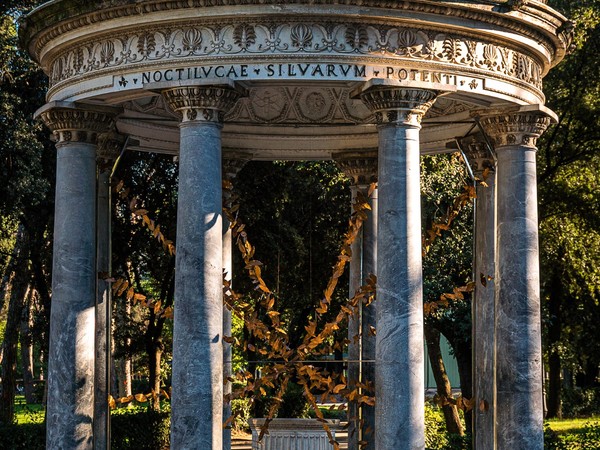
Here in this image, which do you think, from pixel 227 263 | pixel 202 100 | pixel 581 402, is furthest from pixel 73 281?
pixel 581 402

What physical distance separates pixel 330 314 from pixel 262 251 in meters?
5.49

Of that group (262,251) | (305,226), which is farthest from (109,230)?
(305,226)

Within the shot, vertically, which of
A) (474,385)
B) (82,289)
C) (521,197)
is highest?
(521,197)

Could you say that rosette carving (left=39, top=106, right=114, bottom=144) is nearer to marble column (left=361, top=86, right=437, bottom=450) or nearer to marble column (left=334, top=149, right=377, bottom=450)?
marble column (left=361, top=86, right=437, bottom=450)

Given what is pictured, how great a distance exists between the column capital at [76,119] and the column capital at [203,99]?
10.4ft

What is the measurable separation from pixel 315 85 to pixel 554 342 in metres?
35.0

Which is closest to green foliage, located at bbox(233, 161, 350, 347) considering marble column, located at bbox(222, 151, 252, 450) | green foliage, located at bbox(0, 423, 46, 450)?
green foliage, located at bbox(0, 423, 46, 450)

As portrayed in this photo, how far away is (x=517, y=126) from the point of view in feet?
75.8

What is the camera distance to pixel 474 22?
2094cm

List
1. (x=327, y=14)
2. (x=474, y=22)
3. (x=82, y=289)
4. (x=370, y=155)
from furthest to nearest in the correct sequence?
(x=370, y=155) < (x=82, y=289) < (x=474, y=22) < (x=327, y=14)

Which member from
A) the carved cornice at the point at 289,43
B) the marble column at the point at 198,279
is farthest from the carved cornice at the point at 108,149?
the marble column at the point at 198,279

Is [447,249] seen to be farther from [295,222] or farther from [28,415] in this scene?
[28,415]

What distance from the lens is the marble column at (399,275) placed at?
19.5 metres

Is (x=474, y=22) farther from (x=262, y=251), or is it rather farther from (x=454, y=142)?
(x=262, y=251)
